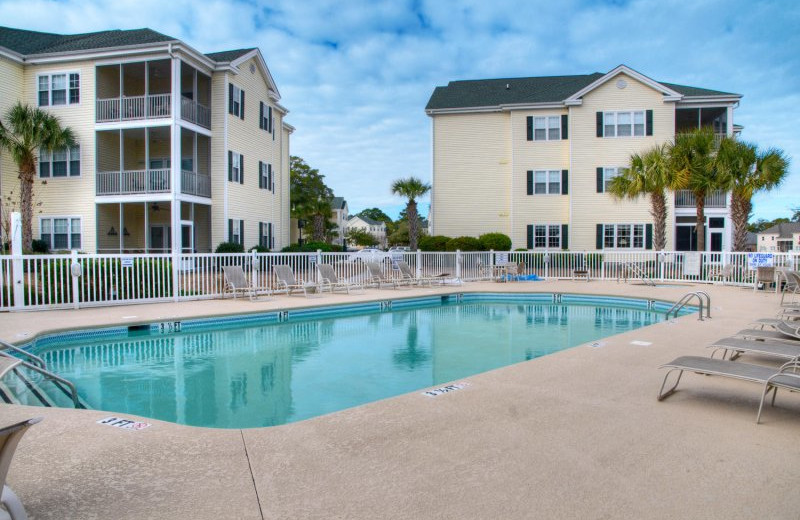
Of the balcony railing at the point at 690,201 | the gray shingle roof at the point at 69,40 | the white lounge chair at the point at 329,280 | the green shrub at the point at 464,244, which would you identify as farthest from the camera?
the balcony railing at the point at 690,201

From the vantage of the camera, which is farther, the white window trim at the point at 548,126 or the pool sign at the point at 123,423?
the white window trim at the point at 548,126

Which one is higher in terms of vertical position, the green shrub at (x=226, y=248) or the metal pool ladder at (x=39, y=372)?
the green shrub at (x=226, y=248)

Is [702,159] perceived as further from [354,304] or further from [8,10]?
[8,10]

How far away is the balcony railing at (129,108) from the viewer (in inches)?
787

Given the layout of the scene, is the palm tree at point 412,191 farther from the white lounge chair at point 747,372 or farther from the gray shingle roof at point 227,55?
the white lounge chair at point 747,372

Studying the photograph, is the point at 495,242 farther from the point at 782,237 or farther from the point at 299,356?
the point at 782,237

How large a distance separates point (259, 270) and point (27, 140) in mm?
12490

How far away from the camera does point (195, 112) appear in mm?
20641

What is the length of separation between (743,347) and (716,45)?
15322 millimetres

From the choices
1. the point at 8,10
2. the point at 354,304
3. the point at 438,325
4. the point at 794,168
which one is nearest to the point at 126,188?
the point at 8,10

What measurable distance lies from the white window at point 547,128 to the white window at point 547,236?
14.3ft

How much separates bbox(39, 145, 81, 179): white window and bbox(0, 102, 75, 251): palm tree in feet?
2.35

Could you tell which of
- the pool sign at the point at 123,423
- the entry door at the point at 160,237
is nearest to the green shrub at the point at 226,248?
the entry door at the point at 160,237

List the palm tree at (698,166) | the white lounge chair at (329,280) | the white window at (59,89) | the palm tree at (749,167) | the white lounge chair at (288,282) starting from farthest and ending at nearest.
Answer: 1. the white window at (59,89)
2. the palm tree at (698,166)
3. the palm tree at (749,167)
4. the white lounge chair at (329,280)
5. the white lounge chair at (288,282)
